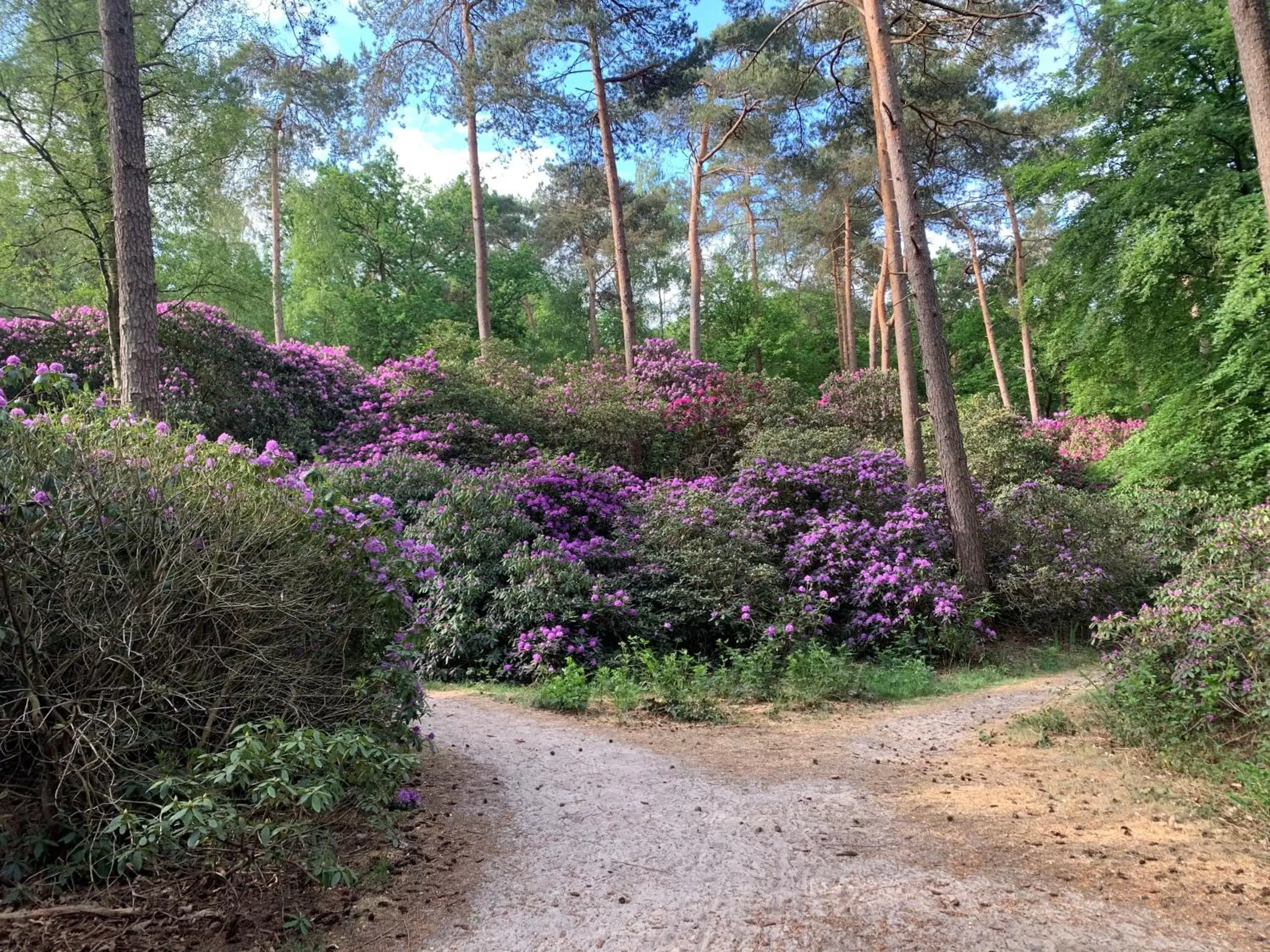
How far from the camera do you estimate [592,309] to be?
107 ft

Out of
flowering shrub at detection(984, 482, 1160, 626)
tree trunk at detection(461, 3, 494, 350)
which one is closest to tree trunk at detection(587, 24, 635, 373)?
tree trunk at detection(461, 3, 494, 350)

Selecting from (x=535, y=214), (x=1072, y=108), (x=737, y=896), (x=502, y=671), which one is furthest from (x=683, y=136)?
(x=737, y=896)

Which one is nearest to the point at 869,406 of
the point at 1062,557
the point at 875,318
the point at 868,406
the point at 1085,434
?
the point at 868,406

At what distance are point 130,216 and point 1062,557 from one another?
33.3 ft

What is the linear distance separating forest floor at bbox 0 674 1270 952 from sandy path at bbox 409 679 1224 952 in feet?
0.04

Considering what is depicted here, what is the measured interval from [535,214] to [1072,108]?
22246 mm

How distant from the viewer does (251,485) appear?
348cm

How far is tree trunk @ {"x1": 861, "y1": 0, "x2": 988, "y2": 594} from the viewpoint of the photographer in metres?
8.77

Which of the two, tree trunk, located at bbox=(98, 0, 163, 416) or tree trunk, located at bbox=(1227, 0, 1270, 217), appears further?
tree trunk, located at bbox=(98, 0, 163, 416)

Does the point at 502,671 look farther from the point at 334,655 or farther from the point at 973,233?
the point at 973,233

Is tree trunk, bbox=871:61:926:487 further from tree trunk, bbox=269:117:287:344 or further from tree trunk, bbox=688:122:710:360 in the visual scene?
tree trunk, bbox=269:117:287:344

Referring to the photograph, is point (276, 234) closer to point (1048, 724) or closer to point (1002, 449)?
point (1002, 449)

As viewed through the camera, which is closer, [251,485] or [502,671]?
[251,485]

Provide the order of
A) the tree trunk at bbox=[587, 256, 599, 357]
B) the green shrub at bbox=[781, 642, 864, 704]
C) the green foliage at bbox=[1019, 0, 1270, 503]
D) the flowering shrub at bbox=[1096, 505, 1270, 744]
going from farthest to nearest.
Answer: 1. the tree trunk at bbox=[587, 256, 599, 357]
2. the green foliage at bbox=[1019, 0, 1270, 503]
3. the green shrub at bbox=[781, 642, 864, 704]
4. the flowering shrub at bbox=[1096, 505, 1270, 744]
